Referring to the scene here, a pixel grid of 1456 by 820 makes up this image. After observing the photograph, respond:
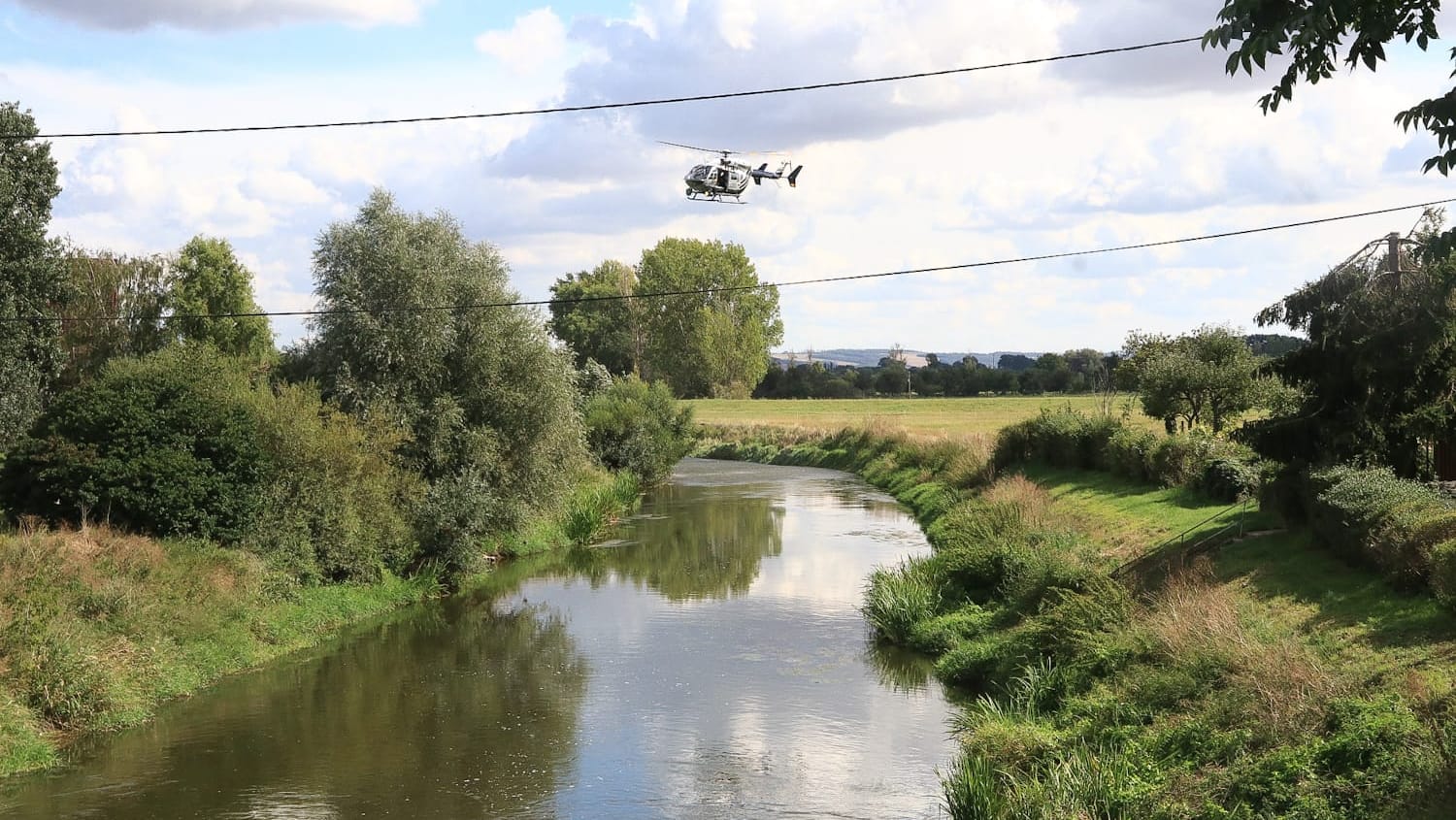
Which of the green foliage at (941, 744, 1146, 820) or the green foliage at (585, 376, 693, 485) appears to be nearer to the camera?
the green foliage at (941, 744, 1146, 820)

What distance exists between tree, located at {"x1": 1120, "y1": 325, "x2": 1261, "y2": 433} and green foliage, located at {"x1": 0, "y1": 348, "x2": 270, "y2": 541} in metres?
28.7

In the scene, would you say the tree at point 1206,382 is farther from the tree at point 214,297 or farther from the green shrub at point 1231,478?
the tree at point 214,297

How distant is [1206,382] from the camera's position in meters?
40.5

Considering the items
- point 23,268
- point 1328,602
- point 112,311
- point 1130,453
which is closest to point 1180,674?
point 1328,602

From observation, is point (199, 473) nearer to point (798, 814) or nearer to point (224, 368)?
point (224, 368)

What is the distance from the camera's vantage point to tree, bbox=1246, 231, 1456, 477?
22.3 metres

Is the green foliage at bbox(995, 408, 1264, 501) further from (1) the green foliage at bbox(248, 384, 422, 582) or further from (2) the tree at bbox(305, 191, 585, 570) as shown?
(1) the green foliage at bbox(248, 384, 422, 582)

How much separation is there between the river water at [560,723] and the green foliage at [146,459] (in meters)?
3.65

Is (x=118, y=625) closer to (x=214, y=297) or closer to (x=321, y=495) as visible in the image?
(x=321, y=495)

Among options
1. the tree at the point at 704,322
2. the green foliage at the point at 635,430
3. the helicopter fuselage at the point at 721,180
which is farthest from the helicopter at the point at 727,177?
the tree at the point at 704,322

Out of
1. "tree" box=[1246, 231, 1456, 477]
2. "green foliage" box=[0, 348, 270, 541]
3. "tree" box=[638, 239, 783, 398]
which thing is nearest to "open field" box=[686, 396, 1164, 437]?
"tree" box=[638, 239, 783, 398]

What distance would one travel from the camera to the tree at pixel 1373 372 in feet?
73.2

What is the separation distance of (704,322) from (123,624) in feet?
325

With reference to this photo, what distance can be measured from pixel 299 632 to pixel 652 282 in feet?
327
